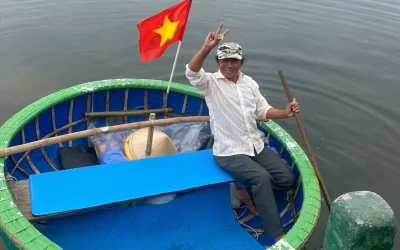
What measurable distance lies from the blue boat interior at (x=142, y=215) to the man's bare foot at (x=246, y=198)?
0.08m

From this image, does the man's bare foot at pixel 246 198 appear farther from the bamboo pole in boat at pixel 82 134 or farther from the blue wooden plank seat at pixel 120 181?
the bamboo pole in boat at pixel 82 134

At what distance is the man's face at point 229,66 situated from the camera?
352 centimetres

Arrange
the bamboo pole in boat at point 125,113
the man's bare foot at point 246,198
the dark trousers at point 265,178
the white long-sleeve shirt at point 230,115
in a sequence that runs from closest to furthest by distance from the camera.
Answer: the dark trousers at point 265,178 → the white long-sleeve shirt at point 230,115 → the man's bare foot at point 246,198 → the bamboo pole in boat at point 125,113

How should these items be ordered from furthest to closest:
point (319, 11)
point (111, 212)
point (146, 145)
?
point (319, 11) → point (146, 145) → point (111, 212)

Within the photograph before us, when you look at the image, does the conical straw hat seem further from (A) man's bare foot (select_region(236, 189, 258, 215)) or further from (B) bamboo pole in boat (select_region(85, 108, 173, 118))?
(A) man's bare foot (select_region(236, 189, 258, 215))

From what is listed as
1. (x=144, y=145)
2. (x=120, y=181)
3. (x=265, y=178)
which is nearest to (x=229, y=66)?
(x=265, y=178)

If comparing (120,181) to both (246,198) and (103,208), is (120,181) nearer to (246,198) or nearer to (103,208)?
(103,208)

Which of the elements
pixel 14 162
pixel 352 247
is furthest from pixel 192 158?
pixel 352 247

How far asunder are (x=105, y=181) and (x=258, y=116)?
1.61 m

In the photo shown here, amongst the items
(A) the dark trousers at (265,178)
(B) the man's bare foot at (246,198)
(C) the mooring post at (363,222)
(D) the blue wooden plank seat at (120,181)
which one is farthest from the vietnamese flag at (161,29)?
(C) the mooring post at (363,222)

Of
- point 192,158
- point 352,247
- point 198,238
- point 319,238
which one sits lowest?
point 319,238

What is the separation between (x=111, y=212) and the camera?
133 inches

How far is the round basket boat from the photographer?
309cm

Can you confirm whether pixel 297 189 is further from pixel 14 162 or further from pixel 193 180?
pixel 14 162
